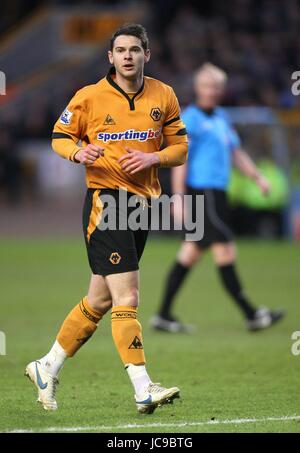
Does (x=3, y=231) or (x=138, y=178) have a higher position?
(x=138, y=178)

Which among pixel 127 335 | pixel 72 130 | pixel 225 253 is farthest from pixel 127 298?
pixel 225 253

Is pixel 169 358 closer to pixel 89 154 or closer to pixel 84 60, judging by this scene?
pixel 89 154

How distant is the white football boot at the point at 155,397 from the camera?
7.18 metres

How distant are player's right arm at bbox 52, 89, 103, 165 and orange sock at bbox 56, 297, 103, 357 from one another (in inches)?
38.8

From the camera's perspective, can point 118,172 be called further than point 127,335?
Yes

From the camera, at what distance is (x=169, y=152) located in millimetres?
7578

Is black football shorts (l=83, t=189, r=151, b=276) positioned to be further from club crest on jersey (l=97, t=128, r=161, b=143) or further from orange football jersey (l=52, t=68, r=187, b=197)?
club crest on jersey (l=97, t=128, r=161, b=143)

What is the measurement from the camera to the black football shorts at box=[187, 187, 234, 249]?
38.4ft

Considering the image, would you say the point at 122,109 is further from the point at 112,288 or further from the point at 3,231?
Answer: the point at 3,231

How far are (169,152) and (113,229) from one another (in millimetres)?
627

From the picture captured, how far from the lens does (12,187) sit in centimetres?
2883

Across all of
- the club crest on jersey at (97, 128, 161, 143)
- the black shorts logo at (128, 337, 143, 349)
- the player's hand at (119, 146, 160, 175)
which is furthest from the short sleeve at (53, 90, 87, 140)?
the black shorts logo at (128, 337, 143, 349)
